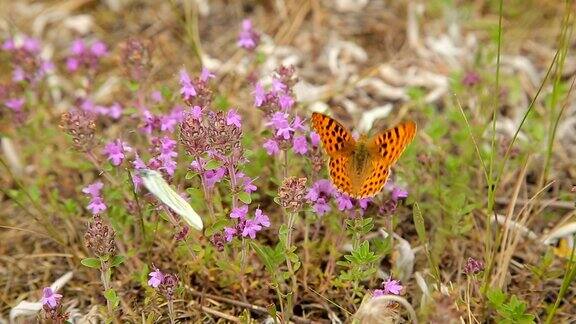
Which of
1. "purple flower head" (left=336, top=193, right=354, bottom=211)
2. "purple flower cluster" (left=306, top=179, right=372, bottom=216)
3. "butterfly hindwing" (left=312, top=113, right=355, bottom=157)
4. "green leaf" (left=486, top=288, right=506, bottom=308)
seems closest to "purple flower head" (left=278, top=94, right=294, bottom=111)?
"butterfly hindwing" (left=312, top=113, right=355, bottom=157)

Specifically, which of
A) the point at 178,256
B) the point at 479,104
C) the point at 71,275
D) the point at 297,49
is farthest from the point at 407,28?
the point at 71,275

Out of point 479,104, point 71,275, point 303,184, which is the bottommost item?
point 71,275

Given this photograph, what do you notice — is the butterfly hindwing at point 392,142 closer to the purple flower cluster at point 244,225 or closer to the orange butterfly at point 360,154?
the orange butterfly at point 360,154

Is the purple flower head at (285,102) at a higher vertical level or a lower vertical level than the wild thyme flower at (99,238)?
higher

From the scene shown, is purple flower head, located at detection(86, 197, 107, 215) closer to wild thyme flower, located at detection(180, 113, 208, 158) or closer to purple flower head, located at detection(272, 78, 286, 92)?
wild thyme flower, located at detection(180, 113, 208, 158)

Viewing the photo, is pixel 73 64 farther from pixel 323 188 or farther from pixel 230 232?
pixel 323 188

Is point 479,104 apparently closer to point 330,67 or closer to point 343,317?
point 330,67

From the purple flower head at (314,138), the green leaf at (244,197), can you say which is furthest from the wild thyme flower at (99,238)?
the purple flower head at (314,138)
